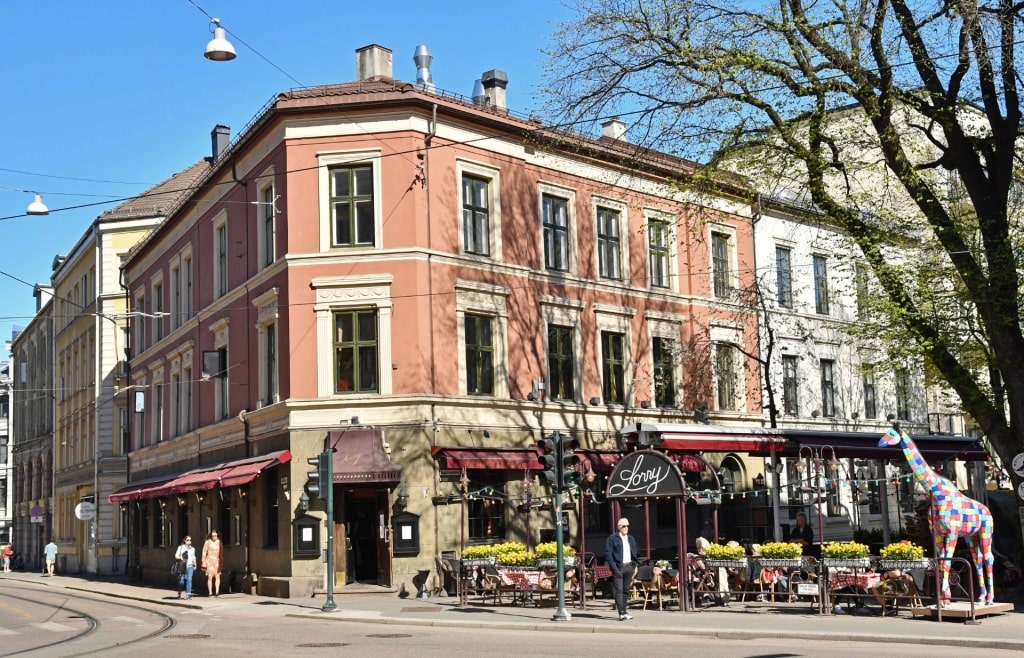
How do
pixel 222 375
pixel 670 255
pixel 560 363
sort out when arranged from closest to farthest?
pixel 560 363, pixel 222 375, pixel 670 255

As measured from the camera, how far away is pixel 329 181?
27906 mm

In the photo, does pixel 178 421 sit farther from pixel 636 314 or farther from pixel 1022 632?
pixel 1022 632

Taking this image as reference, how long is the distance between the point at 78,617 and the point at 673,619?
1249cm

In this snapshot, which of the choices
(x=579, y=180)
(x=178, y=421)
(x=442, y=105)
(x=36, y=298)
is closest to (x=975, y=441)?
(x=579, y=180)

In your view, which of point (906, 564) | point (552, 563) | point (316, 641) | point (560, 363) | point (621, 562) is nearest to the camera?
point (316, 641)

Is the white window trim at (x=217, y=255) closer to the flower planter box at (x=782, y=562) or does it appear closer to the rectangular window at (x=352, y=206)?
the rectangular window at (x=352, y=206)

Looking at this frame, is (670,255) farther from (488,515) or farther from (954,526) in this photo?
(954,526)

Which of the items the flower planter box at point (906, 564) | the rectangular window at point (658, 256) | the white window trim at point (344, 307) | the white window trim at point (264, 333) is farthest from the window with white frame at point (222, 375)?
the flower planter box at point (906, 564)

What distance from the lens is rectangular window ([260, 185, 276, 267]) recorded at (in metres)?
29.3

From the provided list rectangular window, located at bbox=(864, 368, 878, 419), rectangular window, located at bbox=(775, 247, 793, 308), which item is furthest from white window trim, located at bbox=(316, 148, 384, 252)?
rectangular window, located at bbox=(864, 368, 878, 419)

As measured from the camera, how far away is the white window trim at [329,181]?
27.4 meters

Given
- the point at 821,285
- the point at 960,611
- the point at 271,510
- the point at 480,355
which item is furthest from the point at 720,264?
the point at 960,611

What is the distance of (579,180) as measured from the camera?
3148 cm

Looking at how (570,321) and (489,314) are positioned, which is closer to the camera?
(489,314)
